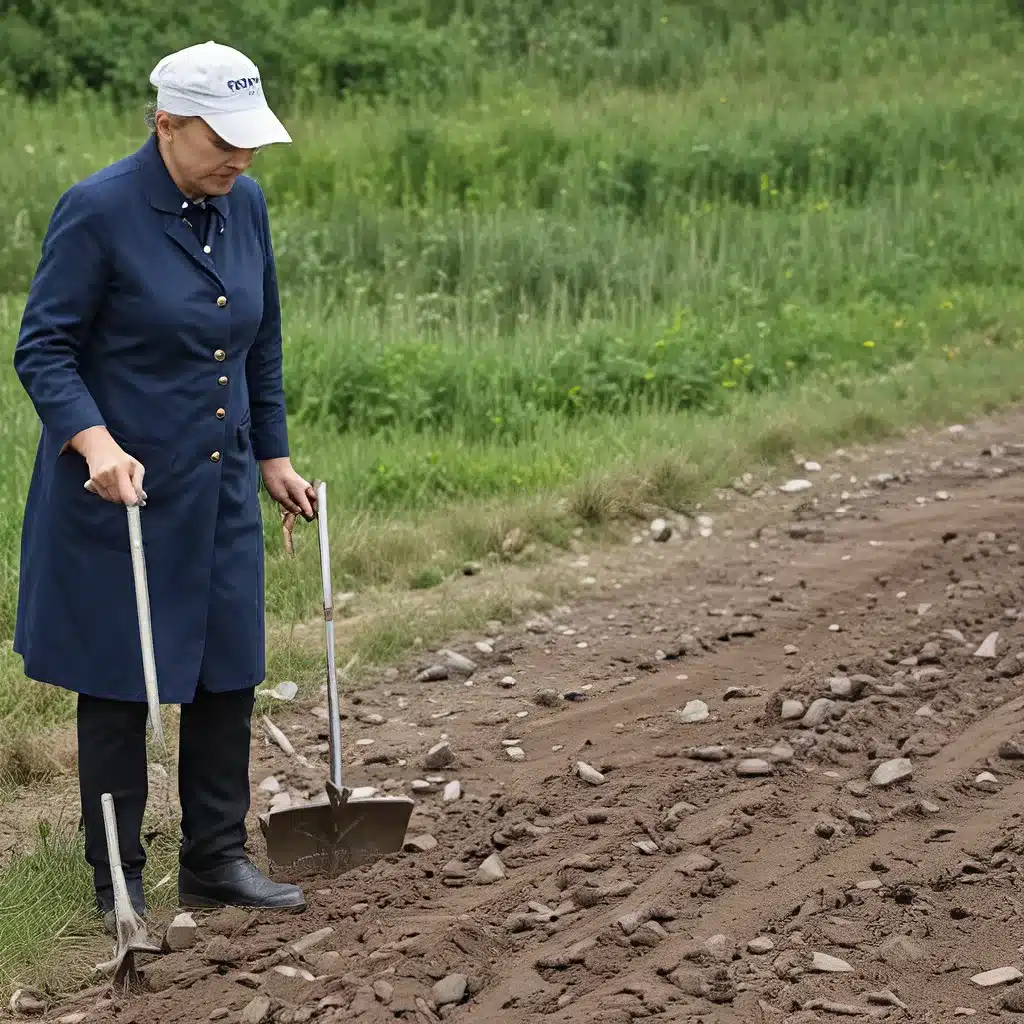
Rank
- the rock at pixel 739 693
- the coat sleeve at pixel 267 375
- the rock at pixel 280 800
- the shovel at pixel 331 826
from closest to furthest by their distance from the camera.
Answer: the coat sleeve at pixel 267 375
the shovel at pixel 331 826
the rock at pixel 280 800
the rock at pixel 739 693

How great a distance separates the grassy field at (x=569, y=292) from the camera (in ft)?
21.6

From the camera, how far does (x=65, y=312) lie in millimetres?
3439

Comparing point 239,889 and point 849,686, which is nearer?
point 239,889

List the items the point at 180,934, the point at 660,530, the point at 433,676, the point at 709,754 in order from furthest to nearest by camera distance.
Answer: the point at 660,530
the point at 433,676
the point at 709,754
the point at 180,934

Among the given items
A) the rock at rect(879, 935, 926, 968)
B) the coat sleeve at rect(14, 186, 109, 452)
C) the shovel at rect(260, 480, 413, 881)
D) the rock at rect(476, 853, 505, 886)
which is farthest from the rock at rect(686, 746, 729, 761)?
the coat sleeve at rect(14, 186, 109, 452)

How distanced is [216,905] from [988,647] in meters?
2.65

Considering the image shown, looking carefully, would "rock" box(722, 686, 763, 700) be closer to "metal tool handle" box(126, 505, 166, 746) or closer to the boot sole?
the boot sole

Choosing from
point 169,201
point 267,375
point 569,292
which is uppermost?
point 169,201

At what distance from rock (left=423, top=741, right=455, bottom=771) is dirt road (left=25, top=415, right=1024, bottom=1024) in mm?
25

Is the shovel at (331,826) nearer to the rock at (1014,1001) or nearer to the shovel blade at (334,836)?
the shovel blade at (334,836)

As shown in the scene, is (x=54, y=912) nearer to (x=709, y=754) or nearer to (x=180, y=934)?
(x=180, y=934)

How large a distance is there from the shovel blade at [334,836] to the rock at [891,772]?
1.18 metres

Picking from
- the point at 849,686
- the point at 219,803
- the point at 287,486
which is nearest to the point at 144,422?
the point at 287,486

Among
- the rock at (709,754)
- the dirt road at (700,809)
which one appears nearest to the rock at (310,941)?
the dirt road at (700,809)
